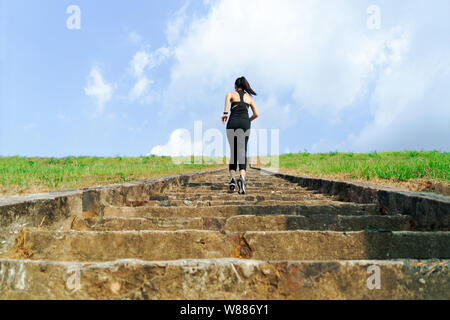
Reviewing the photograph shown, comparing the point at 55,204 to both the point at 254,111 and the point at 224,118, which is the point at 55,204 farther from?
the point at 254,111

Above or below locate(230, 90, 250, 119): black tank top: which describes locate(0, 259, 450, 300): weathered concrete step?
below

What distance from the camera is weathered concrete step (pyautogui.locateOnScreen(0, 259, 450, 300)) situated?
1607 mm

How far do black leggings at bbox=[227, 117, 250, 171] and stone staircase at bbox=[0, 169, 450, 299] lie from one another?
2373 millimetres

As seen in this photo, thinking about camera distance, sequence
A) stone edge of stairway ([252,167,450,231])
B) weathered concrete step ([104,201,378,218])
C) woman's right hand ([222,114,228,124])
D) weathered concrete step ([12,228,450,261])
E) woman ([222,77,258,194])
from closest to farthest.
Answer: weathered concrete step ([12,228,450,261]), stone edge of stairway ([252,167,450,231]), weathered concrete step ([104,201,378,218]), woman's right hand ([222,114,228,124]), woman ([222,77,258,194])

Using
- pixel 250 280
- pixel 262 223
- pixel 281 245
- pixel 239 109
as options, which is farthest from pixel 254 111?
pixel 250 280

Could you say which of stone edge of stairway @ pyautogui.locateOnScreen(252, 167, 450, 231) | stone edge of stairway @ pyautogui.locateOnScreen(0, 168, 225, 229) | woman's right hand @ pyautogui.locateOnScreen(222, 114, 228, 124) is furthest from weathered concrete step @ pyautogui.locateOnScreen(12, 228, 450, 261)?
woman's right hand @ pyautogui.locateOnScreen(222, 114, 228, 124)

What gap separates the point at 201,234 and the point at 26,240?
135 cm

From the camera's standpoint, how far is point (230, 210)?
11.4ft

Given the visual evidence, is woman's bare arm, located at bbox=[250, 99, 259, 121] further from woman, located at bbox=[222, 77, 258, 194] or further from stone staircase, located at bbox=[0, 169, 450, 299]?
stone staircase, located at bbox=[0, 169, 450, 299]

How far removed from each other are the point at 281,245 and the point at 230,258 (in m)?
0.61

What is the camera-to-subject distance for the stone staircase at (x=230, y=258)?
1.62 metres
